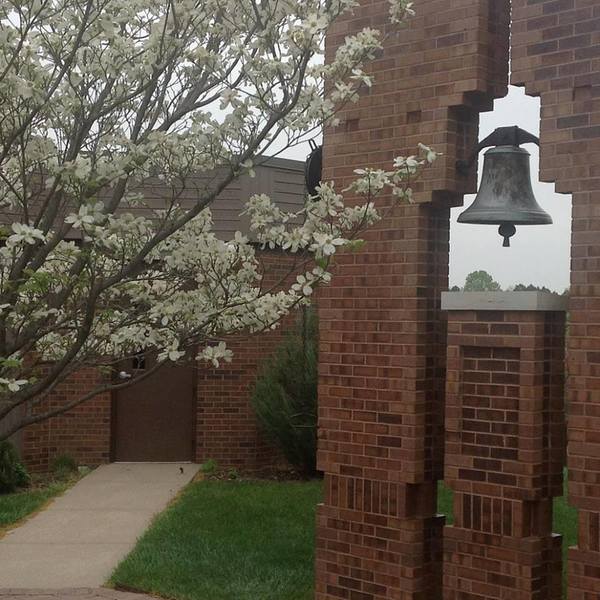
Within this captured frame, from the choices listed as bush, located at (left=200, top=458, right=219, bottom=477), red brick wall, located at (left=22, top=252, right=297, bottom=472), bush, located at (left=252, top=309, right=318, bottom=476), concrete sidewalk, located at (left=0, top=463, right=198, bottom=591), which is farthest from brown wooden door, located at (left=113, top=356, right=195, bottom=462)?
bush, located at (left=252, top=309, right=318, bottom=476)

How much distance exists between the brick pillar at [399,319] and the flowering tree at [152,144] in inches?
14.1

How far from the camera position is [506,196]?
543 centimetres

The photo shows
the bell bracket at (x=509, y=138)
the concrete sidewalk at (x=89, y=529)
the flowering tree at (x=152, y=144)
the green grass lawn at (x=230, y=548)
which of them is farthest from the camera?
the concrete sidewalk at (x=89, y=529)

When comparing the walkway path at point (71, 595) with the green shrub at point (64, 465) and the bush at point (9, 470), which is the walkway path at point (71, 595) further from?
the green shrub at point (64, 465)

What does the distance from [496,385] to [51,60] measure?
115 inches

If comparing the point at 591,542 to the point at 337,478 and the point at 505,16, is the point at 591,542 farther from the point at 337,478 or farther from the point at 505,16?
the point at 505,16

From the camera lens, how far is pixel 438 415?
19.6 feet

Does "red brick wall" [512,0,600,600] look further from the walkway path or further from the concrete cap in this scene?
the walkway path

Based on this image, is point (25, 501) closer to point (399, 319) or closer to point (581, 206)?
point (399, 319)

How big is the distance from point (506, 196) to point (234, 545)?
4.37 meters

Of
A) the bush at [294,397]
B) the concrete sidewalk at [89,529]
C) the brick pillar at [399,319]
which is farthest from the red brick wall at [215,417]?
the brick pillar at [399,319]

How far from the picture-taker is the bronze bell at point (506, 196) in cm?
539

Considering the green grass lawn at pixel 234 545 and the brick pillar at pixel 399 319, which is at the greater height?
the brick pillar at pixel 399 319

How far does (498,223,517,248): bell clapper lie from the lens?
540 centimetres
